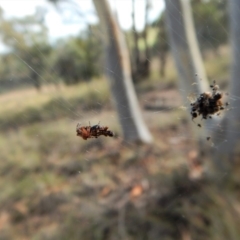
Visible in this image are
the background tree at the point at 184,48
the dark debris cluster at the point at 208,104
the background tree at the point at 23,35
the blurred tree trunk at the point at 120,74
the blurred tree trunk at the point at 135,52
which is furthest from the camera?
the background tree at the point at 23,35

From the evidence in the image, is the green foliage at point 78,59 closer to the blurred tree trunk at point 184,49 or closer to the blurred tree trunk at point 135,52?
the blurred tree trunk at point 135,52

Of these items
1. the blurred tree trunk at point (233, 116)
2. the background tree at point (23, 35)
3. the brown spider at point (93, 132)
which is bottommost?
the brown spider at point (93, 132)

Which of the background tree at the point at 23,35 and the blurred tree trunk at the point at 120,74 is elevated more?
the background tree at the point at 23,35

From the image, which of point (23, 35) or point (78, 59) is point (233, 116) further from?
point (78, 59)

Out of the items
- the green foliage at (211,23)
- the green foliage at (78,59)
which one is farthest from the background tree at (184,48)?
the green foliage at (78,59)

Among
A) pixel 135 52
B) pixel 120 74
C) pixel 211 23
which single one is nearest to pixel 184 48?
pixel 211 23

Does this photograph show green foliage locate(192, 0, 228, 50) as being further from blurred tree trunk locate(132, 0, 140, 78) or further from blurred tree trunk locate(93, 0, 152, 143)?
blurred tree trunk locate(93, 0, 152, 143)

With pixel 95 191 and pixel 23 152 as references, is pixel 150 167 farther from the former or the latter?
pixel 23 152
